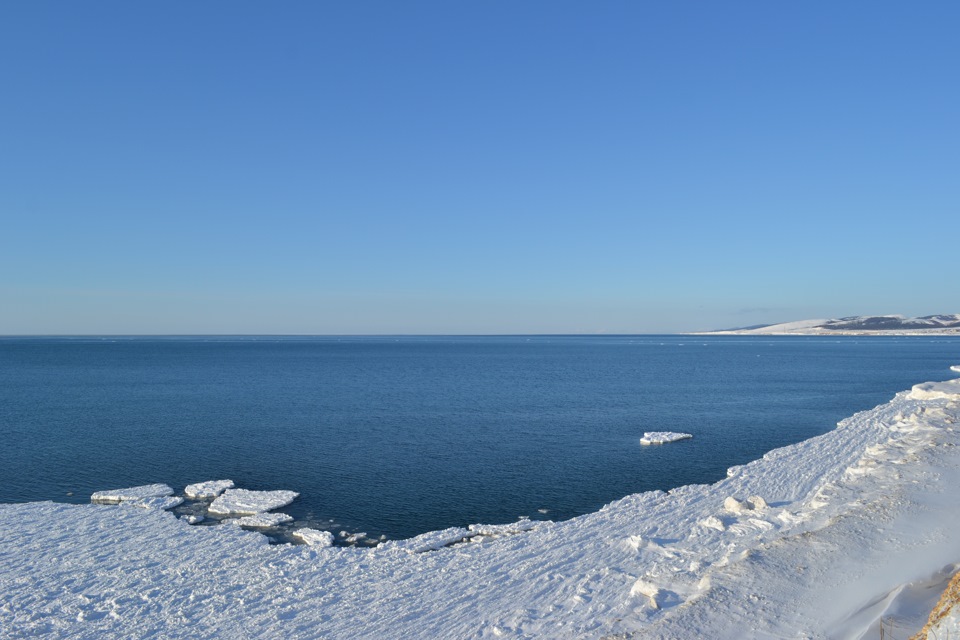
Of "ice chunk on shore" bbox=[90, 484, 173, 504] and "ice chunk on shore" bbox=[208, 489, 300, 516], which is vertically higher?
"ice chunk on shore" bbox=[90, 484, 173, 504]

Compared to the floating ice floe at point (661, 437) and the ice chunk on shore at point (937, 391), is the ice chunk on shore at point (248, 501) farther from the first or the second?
the ice chunk on shore at point (937, 391)

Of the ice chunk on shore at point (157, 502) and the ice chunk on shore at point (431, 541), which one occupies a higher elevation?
the ice chunk on shore at point (157, 502)

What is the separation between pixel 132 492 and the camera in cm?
2664

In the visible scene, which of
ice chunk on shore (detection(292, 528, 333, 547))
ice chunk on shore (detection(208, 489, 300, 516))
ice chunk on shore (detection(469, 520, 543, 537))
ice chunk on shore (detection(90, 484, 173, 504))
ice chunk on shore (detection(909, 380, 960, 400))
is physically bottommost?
ice chunk on shore (detection(469, 520, 543, 537))

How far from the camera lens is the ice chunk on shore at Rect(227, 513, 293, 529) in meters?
22.4

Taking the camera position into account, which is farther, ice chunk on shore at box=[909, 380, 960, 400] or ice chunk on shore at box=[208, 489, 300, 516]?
ice chunk on shore at box=[909, 380, 960, 400]

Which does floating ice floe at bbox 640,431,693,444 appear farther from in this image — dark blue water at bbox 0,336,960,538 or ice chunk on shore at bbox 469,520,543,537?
ice chunk on shore at bbox 469,520,543,537

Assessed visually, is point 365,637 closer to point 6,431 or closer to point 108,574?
point 108,574

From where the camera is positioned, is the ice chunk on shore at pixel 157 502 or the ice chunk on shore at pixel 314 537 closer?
the ice chunk on shore at pixel 314 537

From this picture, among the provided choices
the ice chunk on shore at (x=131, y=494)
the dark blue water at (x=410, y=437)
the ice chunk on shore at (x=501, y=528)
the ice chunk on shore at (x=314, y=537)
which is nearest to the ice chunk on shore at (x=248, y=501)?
the dark blue water at (x=410, y=437)

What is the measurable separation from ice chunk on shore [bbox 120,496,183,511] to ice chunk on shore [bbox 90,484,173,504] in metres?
0.43

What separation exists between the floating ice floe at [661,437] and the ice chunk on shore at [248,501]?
21.6 meters

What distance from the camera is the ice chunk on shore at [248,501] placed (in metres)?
24.1

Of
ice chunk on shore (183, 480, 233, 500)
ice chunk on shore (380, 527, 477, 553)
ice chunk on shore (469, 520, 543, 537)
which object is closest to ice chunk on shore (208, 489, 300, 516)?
ice chunk on shore (183, 480, 233, 500)
